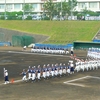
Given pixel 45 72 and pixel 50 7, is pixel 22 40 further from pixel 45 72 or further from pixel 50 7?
pixel 45 72

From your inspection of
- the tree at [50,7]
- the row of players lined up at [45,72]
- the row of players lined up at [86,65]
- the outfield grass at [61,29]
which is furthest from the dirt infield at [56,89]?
the tree at [50,7]

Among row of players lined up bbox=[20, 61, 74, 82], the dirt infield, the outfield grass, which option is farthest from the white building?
the dirt infield

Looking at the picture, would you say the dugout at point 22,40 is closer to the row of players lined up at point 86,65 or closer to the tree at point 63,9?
the tree at point 63,9

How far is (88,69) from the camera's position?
1443 inches

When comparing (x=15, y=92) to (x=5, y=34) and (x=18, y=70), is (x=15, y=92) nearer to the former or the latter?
(x=18, y=70)

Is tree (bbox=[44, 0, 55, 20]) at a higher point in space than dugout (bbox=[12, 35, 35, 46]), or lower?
higher

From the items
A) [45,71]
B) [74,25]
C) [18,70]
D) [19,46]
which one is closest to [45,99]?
[45,71]

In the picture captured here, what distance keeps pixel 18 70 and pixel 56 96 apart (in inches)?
513

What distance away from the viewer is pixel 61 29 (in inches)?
3024

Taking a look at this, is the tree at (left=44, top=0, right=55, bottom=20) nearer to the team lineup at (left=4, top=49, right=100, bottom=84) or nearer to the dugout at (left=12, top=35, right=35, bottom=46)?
the dugout at (left=12, top=35, right=35, bottom=46)

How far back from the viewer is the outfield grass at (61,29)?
229 ft

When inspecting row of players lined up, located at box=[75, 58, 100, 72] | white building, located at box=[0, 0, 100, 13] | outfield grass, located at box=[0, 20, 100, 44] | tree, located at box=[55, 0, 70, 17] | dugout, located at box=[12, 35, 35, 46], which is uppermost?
white building, located at box=[0, 0, 100, 13]

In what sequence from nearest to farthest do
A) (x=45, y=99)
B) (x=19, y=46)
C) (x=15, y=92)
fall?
(x=45, y=99) → (x=15, y=92) → (x=19, y=46)

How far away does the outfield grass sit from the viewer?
69.9 metres
